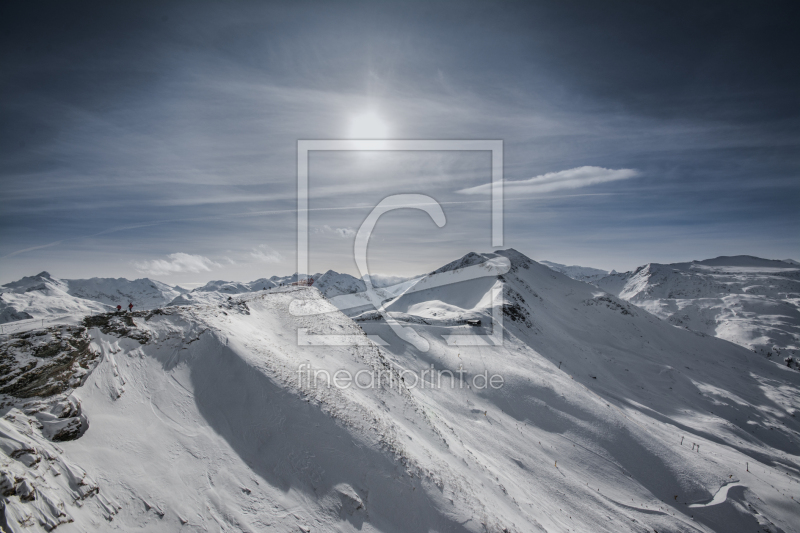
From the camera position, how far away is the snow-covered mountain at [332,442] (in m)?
11.5

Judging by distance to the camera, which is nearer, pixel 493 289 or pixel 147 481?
pixel 147 481

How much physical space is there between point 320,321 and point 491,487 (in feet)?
60.4

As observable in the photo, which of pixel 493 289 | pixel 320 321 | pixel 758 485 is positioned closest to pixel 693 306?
pixel 493 289

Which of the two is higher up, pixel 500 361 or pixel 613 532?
pixel 500 361

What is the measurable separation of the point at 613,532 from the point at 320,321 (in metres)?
27.2

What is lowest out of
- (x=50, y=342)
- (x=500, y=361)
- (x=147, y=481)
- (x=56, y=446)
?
(x=500, y=361)

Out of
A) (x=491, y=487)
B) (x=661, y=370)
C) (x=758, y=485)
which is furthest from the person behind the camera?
(x=661, y=370)

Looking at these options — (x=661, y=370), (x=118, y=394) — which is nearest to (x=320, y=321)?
(x=118, y=394)

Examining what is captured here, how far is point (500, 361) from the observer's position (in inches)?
1684

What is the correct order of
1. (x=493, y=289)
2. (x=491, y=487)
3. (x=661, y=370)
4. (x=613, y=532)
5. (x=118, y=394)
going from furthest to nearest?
(x=493, y=289) → (x=661, y=370) → (x=613, y=532) → (x=491, y=487) → (x=118, y=394)

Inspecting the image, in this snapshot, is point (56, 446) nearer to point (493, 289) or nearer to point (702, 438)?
point (702, 438)

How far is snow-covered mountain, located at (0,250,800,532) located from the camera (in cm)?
1154

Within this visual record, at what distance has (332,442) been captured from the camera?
16.3 metres

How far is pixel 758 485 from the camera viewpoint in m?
30.8
